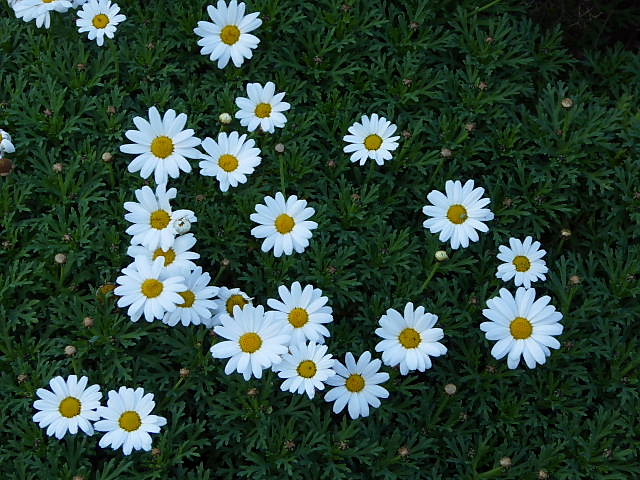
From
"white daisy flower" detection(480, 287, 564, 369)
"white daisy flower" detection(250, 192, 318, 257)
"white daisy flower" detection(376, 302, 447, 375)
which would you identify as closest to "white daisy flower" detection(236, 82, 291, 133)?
"white daisy flower" detection(250, 192, 318, 257)

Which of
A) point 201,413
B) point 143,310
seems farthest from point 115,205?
point 201,413

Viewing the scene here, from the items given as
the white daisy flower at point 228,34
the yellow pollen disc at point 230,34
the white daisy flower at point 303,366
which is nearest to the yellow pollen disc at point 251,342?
the white daisy flower at point 303,366

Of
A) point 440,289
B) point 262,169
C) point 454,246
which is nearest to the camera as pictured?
point 454,246

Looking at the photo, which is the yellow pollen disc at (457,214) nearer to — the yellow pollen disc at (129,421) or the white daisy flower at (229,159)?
the white daisy flower at (229,159)

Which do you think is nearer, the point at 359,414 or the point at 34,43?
the point at 359,414

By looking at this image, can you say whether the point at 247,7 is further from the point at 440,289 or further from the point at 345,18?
the point at 440,289

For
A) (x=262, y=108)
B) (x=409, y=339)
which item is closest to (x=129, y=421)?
(x=409, y=339)

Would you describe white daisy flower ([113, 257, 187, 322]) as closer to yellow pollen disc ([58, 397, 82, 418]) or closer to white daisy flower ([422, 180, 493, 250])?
yellow pollen disc ([58, 397, 82, 418])
